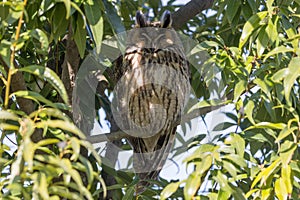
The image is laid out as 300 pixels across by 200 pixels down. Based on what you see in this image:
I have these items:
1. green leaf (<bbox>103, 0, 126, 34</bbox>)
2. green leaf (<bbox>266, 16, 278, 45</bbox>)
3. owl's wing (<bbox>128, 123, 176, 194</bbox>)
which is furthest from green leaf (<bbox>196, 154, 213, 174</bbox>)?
owl's wing (<bbox>128, 123, 176, 194</bbox>)

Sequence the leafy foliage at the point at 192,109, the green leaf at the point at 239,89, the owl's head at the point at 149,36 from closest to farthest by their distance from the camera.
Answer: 1. the leafy foliage at the point at 192,109
2. the green leaf at the point at 239,89
3. the owl's head at the point at 149,36

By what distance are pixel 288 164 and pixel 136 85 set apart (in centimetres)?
157

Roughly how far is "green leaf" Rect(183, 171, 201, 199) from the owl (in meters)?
1.65

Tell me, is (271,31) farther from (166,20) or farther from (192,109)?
(166,20)

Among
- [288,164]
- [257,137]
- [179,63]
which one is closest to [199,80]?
[179,63]

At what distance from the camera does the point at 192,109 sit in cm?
198

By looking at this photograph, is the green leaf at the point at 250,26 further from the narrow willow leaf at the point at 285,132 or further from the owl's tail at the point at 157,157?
the owl's tail at the point at 157,157

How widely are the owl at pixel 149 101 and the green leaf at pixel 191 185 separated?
1.65 metres

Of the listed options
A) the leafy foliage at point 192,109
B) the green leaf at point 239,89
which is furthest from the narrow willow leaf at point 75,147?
the green leaf at point 239,89

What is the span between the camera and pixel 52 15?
215 cm

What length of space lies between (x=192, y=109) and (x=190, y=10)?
1.38 meters

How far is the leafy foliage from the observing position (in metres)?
1.49

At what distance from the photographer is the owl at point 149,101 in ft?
10.8

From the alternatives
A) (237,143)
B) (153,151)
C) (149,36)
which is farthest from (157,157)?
(237,143)
